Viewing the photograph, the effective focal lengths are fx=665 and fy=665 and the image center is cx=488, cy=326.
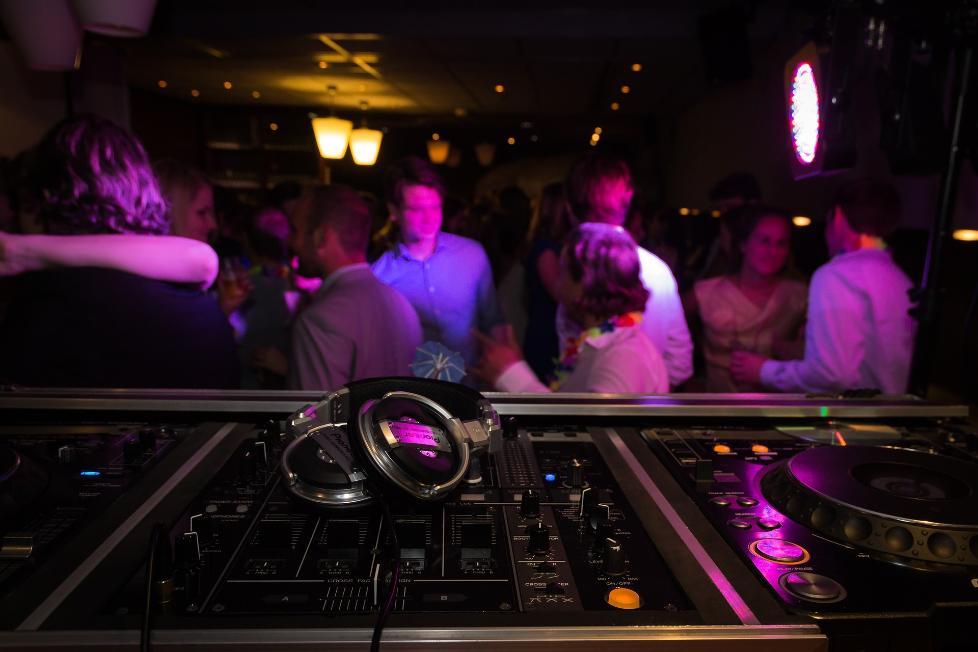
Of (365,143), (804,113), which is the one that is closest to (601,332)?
(804,113)

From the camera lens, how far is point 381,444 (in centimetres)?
73

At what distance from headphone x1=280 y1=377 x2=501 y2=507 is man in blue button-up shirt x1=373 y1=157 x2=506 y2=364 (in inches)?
68.5

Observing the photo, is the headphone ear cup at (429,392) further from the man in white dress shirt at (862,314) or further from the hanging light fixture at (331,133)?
the hanging light fixture at (331,133)

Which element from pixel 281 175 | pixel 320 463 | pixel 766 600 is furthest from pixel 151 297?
pixel 281 175

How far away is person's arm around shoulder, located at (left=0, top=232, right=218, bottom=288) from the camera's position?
1.25 meters

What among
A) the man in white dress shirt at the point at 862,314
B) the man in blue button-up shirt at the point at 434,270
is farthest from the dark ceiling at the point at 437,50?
the man in blue button-up shirt at the point at 434,270

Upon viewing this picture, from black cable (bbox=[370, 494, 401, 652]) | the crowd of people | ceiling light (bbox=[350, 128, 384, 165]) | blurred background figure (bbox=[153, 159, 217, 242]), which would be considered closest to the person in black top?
the crowd of people

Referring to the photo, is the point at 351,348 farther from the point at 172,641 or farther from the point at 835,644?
the point at 835,644

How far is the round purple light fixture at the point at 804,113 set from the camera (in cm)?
133

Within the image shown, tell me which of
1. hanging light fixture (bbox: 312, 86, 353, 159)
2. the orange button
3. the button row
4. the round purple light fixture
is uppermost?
hanging light fixture (bbox: 312, 86, 353, 159)

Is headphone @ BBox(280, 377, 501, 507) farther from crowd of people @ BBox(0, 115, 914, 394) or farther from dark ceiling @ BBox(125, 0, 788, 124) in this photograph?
dark ceiling @ BBox(125, 0, 788, 124)

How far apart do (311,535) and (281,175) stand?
9.29m

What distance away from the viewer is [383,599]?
0.62m

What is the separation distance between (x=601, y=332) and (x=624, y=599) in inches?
43.6
